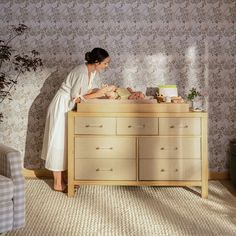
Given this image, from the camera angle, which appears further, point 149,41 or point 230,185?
point 149,41

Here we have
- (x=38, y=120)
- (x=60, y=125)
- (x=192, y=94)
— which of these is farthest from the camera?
(x=38, y=120)

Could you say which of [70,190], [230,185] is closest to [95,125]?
[70,190]

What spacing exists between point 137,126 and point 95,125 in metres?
0.40

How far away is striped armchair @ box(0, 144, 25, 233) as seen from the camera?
2.70m

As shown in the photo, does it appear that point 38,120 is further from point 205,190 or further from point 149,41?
point 205,190

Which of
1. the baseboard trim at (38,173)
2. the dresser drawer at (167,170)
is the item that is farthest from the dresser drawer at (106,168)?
the baseboard trim at (38,173)

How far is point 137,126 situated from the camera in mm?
3811

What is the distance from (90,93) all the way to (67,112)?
334 millimetres

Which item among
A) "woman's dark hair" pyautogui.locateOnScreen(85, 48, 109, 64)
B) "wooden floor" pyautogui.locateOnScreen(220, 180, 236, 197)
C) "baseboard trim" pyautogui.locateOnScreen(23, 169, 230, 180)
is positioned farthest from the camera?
"baseboard trim" pyautogui.locateOnScreen(23, 169, 230, 180)

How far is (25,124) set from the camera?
461 cm

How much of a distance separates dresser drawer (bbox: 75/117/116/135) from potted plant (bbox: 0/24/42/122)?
1.01 meters

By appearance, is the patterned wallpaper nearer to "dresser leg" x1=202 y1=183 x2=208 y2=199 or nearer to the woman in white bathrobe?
the woman in white bathrobe

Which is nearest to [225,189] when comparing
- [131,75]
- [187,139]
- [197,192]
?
[197,192]

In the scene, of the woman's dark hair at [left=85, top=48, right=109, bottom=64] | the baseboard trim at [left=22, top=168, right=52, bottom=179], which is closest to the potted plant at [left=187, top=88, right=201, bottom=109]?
the woman's dark hair at [left=85, top=48, right=109, bottom=64]
